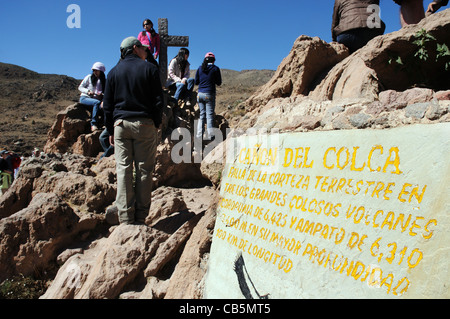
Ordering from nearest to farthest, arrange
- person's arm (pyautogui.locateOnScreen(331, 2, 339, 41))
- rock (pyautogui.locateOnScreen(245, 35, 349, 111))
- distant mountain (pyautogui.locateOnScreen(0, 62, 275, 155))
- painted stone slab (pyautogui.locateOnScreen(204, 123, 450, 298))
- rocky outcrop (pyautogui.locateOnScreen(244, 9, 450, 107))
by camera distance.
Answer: painted stone slab (pyautogui.locateOnScreen(204, 123, 450, 298)) < rocky outcrop (pyautogui.locateOnScreen(244, 9, 450, 107)) < rock (pyautogui.locateOnScreen(245, 35, 349, 111)) < person's arm (pyautogui.locateOnScreen(331, 2, 339, 41)) < distant mountain (pyautogui.locateOnScreen(0, 62, 275, 155))

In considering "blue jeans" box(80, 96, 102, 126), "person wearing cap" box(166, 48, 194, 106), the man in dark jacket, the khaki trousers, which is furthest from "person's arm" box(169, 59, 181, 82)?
the khaki trousers

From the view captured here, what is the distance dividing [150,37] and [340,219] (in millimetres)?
7418

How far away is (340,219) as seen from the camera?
2182 mm

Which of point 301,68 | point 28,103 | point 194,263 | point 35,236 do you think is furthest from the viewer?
point 28,103

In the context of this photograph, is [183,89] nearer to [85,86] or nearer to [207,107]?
[207,107]

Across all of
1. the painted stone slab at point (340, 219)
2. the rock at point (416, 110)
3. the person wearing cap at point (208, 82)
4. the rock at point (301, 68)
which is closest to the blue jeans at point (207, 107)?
the person wearing cap at point (208, 82)

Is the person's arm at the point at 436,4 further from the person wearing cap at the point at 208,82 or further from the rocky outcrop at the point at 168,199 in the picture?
the person wearing cap at the point at 208,82

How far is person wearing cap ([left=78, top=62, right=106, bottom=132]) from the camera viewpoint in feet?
22.3

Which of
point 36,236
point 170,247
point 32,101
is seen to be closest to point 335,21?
point 170,247

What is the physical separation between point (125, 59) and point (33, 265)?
105 inches

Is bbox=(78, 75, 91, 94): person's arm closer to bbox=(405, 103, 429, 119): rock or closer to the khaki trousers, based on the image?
the khaki trousers

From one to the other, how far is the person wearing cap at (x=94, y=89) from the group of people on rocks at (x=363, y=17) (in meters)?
4.56

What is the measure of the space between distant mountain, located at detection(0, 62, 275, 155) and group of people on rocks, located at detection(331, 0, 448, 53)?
10.3m

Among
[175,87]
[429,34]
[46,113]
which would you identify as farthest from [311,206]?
[46,113]
